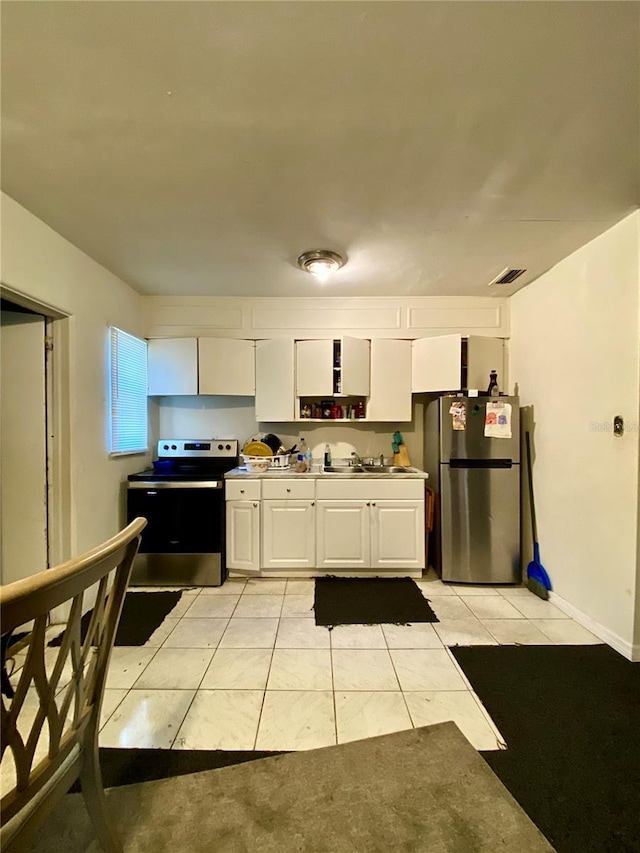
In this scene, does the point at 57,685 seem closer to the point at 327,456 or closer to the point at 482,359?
the point at 327,456

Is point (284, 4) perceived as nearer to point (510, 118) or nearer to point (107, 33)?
point (107, 33)

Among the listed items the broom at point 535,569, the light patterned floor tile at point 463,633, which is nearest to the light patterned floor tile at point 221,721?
the light patterned floor tile at point 463,633

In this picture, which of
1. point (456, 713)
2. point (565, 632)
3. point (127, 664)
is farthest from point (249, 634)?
point (565, 632)

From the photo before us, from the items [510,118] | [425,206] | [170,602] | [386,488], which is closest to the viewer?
[510,118]

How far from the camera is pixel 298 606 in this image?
2512 mm

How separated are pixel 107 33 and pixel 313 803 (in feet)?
8.45

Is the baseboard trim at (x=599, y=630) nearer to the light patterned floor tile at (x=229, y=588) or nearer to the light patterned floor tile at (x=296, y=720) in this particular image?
the light patterned floor tile at (x=296, y=720)

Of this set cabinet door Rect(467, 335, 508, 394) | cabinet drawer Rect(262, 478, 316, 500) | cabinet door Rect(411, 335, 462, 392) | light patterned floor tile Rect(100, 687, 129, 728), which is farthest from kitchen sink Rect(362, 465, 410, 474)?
light patterned floor tile Rect(100, 687, 129, 728)

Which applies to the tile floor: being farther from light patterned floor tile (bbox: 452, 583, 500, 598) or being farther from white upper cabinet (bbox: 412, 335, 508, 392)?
white upper cabinet (bbox: 412, 335, 508, 392)

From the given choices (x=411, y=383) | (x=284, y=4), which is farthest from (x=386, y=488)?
(x=284, y=4)

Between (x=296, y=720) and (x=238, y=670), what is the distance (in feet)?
1.49

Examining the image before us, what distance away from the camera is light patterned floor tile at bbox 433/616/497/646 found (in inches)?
82.7

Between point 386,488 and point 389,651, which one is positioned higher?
point 386,488

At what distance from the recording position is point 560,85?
1223mm
